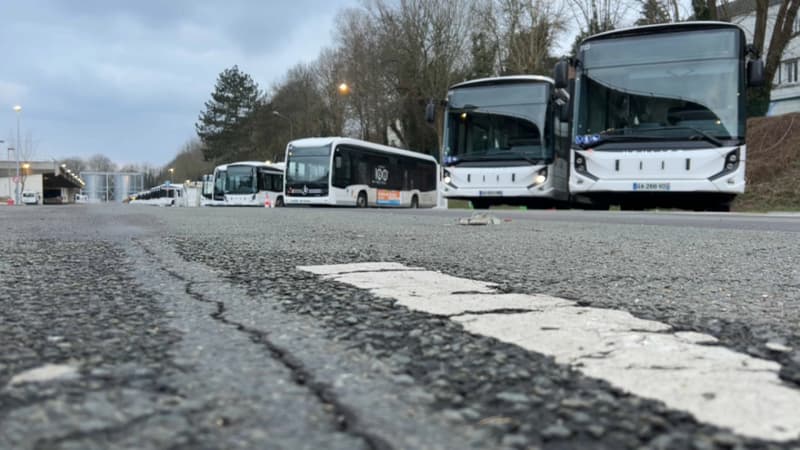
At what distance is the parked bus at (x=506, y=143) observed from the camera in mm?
12375

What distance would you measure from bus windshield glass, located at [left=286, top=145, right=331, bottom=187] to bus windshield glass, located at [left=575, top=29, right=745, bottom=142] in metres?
11.9

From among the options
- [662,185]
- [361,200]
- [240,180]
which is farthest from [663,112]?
[240,180]

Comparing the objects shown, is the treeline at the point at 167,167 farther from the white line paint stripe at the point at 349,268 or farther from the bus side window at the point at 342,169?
the white line paint stripe at the point at 349,268

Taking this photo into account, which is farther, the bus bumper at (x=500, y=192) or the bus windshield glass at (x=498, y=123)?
the bus windshield glass at (x=498, y=123)

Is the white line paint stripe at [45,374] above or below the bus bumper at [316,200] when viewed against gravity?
below

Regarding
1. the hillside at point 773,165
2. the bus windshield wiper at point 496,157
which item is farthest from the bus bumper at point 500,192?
the hillside at point 773,165

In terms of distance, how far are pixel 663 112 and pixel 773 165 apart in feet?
31.1

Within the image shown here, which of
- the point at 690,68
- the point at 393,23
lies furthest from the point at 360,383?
the point at 393,23

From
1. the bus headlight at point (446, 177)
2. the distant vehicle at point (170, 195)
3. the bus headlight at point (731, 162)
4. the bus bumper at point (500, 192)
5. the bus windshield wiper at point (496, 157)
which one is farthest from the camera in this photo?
the distant vehicle at point (170, 195)

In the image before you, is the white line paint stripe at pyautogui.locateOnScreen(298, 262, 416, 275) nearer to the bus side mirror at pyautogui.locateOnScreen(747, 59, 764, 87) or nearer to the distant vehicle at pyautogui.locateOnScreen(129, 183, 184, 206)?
the bus side mirror at pyautogui.locateOnScreen(747, 59, 764, 87)

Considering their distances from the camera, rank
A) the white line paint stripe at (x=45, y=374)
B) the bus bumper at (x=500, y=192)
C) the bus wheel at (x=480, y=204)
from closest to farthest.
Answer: the white line paint stripe at (x=45, y=374)
the bus bumper at (x=500, y=192)
the bus wheel at (x=480, y=204)

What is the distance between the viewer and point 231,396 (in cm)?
89

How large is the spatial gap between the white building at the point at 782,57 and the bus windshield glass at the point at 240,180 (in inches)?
835

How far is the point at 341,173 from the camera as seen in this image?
2102cm
